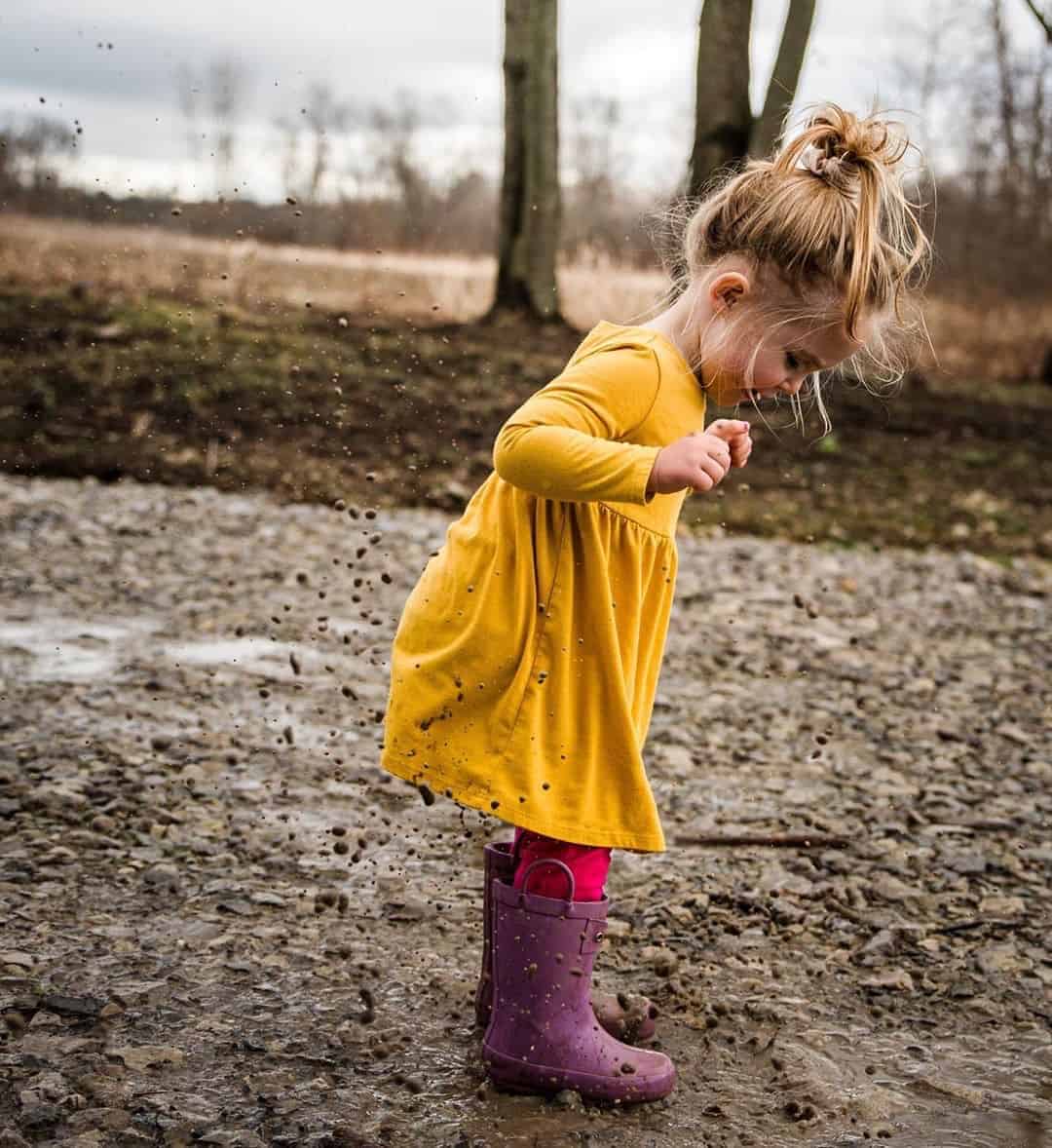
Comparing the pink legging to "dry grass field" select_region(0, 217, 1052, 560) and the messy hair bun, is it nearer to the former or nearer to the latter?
the messy hair bun

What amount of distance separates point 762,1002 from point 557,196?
9.28 meters

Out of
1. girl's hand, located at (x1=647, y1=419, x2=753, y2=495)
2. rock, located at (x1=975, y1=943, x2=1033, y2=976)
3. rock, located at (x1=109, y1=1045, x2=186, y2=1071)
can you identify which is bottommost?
rock, located at (x1=975, y1=943, x2=1033, y2=976)

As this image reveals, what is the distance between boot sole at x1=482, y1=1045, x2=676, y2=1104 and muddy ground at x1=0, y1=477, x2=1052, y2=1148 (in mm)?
27

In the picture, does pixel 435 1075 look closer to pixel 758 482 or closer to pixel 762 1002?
pixel 762 1002

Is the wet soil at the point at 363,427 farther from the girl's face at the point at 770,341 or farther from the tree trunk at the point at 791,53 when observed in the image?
the girl's face at the point at 770,341

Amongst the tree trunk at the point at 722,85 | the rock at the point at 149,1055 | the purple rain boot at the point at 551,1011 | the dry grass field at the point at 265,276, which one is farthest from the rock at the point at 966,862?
the dry grass field at the point at 265,276

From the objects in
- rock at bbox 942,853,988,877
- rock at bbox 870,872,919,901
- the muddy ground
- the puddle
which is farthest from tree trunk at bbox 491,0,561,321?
rock at bbox 870,872,919,901

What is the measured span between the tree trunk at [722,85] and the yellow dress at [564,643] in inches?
270

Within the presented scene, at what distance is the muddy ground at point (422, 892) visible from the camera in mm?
2227

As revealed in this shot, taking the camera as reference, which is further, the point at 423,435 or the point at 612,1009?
the point at 423,435

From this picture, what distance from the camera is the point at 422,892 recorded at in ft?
9.90

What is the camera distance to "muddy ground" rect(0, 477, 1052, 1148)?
87.7 inches

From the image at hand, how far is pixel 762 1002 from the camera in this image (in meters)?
2.64

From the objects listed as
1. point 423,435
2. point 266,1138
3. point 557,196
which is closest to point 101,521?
point 423,435
